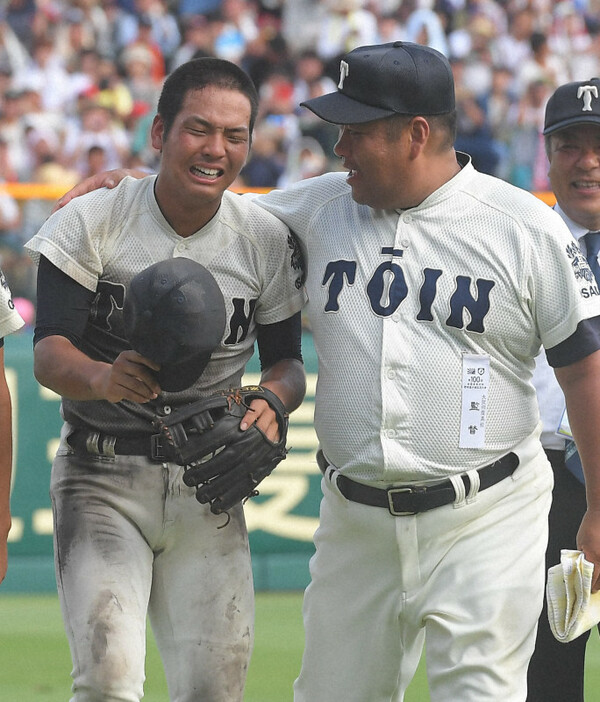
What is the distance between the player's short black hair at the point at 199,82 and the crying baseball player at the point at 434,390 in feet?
0.83

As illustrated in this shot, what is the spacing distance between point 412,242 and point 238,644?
4.60ft

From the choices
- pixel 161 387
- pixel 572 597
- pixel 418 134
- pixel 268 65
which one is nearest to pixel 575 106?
pixel 418 134

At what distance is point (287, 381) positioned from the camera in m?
4.16

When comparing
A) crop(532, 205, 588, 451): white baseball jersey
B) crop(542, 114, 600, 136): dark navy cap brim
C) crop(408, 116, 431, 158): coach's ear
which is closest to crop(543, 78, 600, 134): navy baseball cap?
crop(542, 114, 600, 136): dark navy cap brim

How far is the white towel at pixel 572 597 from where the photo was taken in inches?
149

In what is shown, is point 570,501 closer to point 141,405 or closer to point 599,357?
point 599,357

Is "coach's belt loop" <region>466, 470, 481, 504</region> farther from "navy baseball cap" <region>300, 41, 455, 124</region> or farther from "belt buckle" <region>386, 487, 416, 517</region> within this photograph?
"navy baseball cap" <region>300, 41, 455, 124</region>

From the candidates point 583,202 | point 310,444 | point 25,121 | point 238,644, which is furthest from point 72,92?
point 238,644

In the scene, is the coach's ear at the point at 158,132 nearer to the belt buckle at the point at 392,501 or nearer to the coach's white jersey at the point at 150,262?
the coach's white jersey at the point at 150,262

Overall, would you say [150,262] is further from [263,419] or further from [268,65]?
[268,65]

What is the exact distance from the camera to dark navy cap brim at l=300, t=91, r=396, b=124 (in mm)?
3891

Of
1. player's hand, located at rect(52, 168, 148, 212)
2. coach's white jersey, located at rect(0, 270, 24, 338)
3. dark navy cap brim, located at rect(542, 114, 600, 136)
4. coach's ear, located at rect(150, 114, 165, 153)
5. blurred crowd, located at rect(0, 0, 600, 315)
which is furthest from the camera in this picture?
blurred crowd, located at rect(0, 0, 600, 315)

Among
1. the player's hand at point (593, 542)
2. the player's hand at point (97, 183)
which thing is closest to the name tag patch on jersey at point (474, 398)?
the player's hand at point (593, 542)

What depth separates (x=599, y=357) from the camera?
12.7 ft
